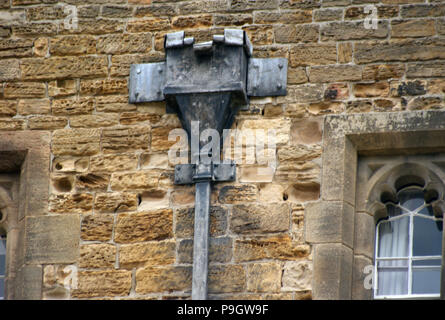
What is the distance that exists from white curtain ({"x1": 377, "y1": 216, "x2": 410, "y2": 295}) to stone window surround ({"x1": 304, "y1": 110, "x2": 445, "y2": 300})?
0.13 meters

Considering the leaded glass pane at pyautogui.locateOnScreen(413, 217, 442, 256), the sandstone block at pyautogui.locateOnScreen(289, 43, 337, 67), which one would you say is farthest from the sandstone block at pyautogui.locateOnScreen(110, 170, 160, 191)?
the leaded glass pane at pyautogui.locateOnScreen(413, 217, 442, 256)

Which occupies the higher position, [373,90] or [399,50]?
[399,50]

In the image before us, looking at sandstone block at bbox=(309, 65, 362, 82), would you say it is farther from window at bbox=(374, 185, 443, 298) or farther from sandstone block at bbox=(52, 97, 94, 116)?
sandstone block at bbox=(52, 97, 94, 116)

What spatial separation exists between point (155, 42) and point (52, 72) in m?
0.78

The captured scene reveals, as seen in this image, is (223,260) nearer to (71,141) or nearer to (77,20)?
(71,141)

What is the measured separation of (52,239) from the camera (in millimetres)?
11727

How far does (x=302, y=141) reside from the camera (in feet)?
38.5

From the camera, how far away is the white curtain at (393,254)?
454 inches

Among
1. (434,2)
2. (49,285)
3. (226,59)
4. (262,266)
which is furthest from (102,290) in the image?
(434,2)

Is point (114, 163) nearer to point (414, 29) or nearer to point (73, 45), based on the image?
point (73, 45)

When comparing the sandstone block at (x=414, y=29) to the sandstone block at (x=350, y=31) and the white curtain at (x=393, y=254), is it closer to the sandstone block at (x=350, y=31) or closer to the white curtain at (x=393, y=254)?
the sandstone block at (x=350, y=31)

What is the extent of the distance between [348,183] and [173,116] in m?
1.35

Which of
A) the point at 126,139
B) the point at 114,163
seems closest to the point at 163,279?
the point at 114,163

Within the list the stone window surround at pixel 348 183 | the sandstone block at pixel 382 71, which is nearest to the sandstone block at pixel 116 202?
the stone window surround at pixel 348 183
